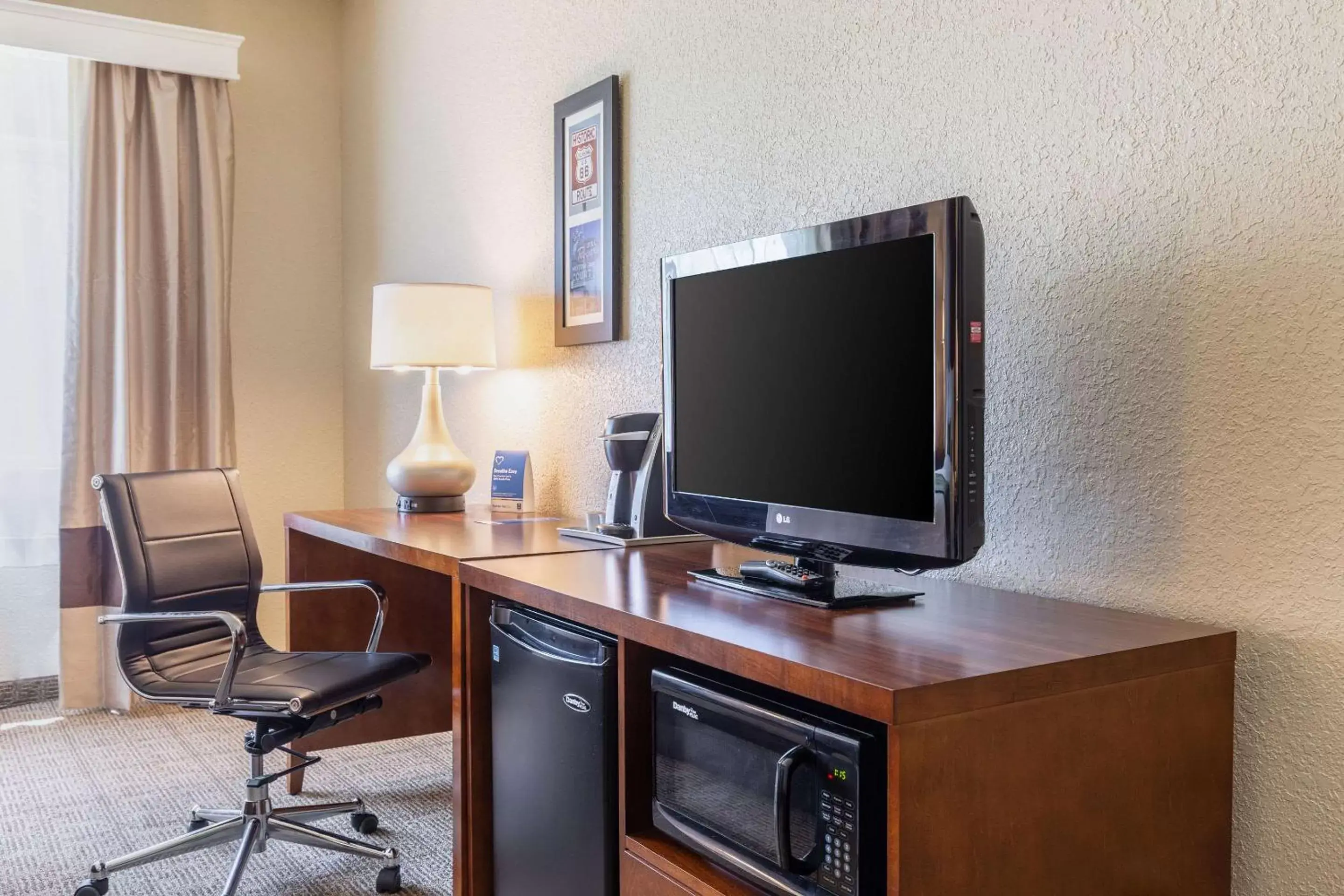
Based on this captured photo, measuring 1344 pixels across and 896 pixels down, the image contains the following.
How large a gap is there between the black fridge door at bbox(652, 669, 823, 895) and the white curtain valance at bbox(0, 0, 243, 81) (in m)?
3.47

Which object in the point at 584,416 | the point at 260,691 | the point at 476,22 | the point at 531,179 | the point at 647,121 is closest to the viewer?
the point at 260,691

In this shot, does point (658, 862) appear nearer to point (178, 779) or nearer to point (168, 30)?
point (178, 779)

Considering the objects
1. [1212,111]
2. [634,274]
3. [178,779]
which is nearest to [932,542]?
[1212,111]

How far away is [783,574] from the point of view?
1.64 metres

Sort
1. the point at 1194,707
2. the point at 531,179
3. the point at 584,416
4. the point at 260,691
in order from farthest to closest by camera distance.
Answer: the point at 531,179 < the point at 584,416 < the point at 260,691 < the point at 1194,707

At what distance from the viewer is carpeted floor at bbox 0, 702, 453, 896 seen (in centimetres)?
243

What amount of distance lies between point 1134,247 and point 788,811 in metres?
0.94

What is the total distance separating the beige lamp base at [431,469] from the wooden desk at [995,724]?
1412 mm

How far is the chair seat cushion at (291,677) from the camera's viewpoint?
2246 millimetres

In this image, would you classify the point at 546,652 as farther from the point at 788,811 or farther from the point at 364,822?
the point at 364,822

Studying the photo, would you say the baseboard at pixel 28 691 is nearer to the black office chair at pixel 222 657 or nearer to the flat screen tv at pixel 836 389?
the black office chair at pixel 222 657

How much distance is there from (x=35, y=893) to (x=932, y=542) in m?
2.12

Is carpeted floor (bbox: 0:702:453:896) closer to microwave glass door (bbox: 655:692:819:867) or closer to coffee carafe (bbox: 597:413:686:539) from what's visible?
coffee carafe (bbox: 597:413:686:539)

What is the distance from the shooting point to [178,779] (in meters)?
3.07
